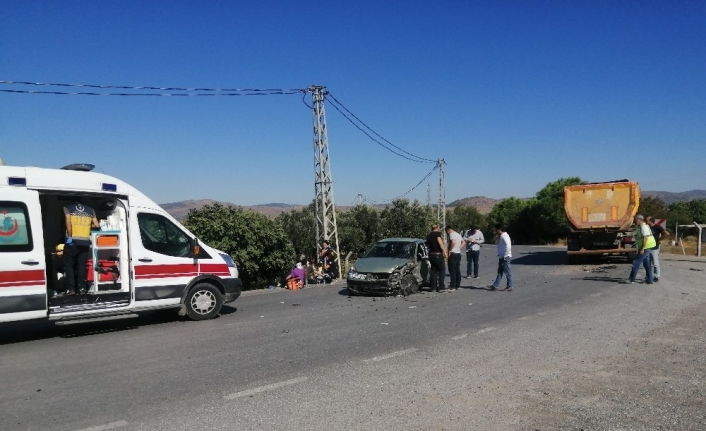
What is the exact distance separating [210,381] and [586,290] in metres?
11.1

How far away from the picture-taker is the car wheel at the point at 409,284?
13.9 meters

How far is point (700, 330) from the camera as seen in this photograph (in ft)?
29.5

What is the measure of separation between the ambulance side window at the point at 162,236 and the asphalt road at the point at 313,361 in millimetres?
1373

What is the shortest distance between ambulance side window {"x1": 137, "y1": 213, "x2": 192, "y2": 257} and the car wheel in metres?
5.56

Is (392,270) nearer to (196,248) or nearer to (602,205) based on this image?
(196,248)

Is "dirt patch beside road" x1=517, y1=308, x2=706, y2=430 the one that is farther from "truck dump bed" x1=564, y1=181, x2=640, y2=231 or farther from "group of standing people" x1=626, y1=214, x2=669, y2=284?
"truck dump bed" x1=564, y1=181, x2=640, y2=231

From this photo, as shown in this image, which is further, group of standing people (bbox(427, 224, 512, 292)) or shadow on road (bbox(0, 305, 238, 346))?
group of standing people (bbox(427, 224, 512, 292))

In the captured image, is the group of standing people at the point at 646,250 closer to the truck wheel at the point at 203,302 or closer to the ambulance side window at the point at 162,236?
the truck wheel at the point at 203,302

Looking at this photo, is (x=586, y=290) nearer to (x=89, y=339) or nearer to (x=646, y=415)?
(x=646, y=415)

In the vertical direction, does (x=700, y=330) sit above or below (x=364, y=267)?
below

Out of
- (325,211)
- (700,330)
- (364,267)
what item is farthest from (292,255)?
(700,330)

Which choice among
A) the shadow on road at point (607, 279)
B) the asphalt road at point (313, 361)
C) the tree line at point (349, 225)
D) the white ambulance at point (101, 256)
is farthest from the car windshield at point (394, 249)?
the tree line at point (349, 225)

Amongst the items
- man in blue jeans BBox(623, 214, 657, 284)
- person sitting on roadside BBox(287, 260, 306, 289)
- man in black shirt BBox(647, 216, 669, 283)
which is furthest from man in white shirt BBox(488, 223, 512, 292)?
person sitting on roadside BBox(287, 260, 306, 289)

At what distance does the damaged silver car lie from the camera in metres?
13.7
